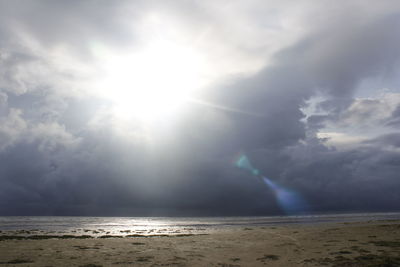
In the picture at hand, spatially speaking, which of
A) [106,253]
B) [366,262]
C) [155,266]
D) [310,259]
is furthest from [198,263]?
[366,262]

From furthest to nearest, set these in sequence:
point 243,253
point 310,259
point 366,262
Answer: point 243,253 < point 310,259 < point 366,262

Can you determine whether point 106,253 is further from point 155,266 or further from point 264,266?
point 264,266

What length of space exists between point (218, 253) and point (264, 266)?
27.1 ft

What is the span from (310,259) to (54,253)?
25472 millimetres

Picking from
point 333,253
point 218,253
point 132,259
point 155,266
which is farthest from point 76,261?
point 333,253

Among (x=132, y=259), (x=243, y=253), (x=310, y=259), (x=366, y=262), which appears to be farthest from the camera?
(x=243, y=253)

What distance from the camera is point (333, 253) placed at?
84.6 feet

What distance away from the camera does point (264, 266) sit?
2177 centimetres

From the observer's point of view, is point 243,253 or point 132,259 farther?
point 243,253

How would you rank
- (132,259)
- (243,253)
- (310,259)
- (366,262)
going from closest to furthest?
1. (366,262)
2. (310,259)
3. (132,259)
4. (243,253)

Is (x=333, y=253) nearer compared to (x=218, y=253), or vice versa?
(x=333, y=253)

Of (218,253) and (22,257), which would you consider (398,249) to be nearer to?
(218,253)

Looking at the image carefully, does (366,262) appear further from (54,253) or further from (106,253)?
(54,253)

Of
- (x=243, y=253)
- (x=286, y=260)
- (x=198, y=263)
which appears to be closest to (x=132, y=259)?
(x=198, y=263)
